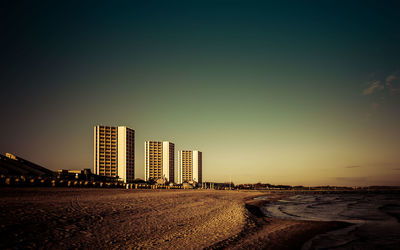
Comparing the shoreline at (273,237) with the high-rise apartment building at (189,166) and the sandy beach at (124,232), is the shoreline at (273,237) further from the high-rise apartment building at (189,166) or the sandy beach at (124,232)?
the high-rise apartment building at (189,166)

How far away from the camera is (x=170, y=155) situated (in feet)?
451

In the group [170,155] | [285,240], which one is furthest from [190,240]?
[170,155]

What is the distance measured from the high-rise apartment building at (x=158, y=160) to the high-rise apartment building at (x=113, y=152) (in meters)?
23.4

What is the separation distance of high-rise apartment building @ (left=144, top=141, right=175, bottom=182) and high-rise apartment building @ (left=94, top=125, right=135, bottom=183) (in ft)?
76.9

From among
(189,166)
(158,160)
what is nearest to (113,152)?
(158,160)

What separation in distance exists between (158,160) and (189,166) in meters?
29.9

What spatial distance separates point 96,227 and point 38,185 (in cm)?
2995

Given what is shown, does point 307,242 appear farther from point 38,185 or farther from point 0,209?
point 38,185

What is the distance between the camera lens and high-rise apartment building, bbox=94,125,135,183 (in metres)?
97.0

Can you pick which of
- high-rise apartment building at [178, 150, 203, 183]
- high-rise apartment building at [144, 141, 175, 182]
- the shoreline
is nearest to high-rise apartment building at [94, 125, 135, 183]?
high-rise apartment building at [144, 141, 175, 182]

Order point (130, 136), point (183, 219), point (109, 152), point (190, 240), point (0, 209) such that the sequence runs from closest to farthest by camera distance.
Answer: point (190, 240) → point (0, 209) → point (183, 219) → point (109, 152) → point (130, 136)

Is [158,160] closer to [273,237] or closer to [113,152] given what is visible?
[113,152]

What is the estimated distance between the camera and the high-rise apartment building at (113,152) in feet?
318

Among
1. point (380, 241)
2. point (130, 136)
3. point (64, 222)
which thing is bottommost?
point (380, 241)
